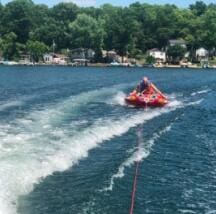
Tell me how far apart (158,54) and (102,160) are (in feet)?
397

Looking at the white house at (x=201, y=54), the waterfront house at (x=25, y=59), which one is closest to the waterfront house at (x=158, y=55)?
the white house at (x=201, y=54)

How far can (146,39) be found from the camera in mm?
144500

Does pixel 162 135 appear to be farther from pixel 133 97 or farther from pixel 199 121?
pixel 133 97

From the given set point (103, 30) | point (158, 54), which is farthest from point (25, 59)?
point (158, 54)

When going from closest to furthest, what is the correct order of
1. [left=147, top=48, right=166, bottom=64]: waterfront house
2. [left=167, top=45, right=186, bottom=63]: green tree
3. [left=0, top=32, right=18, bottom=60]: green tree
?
[left=167, top=45, right=186, bottom=63]: green tree, [left=0, top=32, right=18, bottom=60]: green tree, [left=147, top=48, right=166, bottom=64]: waterfront house

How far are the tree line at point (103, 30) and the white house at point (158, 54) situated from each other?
2.54m

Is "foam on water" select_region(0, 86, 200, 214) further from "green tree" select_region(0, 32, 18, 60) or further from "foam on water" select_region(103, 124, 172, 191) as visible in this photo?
"green tree" select_region(0, 32, 18, 60)

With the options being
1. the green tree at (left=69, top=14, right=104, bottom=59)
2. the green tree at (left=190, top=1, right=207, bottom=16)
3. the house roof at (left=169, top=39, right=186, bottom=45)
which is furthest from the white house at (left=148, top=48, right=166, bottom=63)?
the green tree at (left=190, top=1, right=207, bottom=16)

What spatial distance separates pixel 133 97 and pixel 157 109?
2155 millimetres

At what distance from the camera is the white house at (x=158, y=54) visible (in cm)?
14050

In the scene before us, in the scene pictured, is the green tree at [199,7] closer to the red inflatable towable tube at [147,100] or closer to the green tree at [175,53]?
the green tree at [175,53]

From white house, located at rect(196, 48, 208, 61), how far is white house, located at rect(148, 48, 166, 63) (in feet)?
26.8

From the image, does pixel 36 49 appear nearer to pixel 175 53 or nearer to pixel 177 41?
pixel 175 53

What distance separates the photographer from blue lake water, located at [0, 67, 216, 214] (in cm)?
1731
